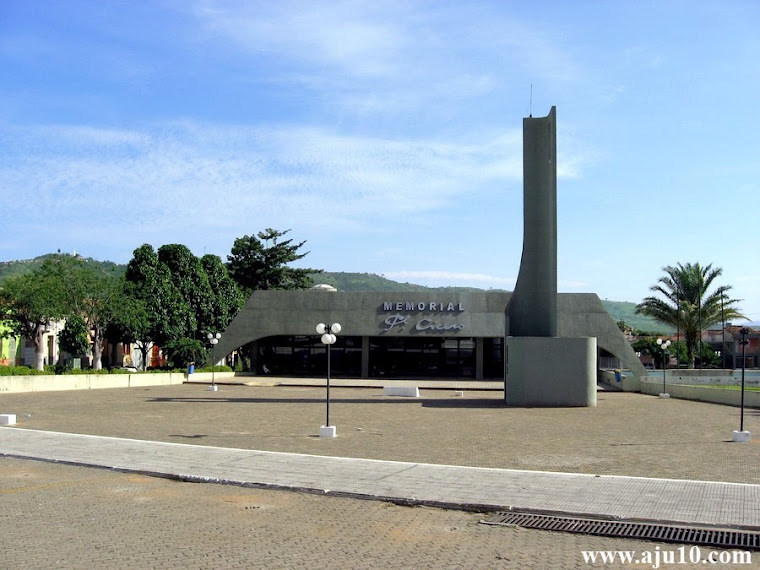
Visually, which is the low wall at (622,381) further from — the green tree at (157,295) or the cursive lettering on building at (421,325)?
the green tree at (157,295)

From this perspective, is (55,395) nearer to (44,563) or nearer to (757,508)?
(44,563)

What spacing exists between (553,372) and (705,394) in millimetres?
8912

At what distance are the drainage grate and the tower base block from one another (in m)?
19.7

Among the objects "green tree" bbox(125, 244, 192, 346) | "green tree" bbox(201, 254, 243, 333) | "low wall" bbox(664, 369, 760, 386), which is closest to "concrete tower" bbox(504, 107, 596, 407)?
"low wall" bbox(664, 369, 760, 386)

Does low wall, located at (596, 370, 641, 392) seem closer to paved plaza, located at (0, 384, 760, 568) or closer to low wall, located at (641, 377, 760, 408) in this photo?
low wall, located at (641, 377, 760, 408)

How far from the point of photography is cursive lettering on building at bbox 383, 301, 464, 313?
5350cm

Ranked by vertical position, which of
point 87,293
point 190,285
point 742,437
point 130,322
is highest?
point 190,285

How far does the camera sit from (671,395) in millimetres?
37344

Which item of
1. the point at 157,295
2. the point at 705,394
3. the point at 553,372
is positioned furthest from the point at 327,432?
the point at 157,295

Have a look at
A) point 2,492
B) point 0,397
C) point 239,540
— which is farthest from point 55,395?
point 239,540

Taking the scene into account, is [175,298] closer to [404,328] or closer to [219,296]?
[219,296]

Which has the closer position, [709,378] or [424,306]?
[709,378]

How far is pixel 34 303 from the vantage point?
138ft

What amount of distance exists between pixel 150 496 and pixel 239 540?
3072 mm
